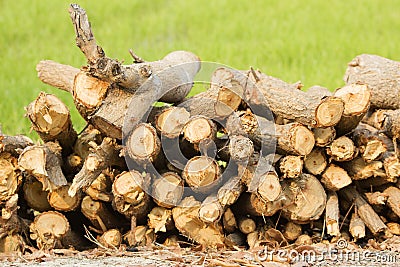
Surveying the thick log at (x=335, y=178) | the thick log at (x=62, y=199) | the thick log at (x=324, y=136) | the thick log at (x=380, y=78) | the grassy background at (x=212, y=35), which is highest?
the grassy background at (x=212, y=35)

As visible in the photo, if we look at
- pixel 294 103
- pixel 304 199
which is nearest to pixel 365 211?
pixel 304 199

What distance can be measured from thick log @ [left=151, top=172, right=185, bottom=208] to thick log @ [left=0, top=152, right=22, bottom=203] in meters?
0.78

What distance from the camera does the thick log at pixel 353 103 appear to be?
357cm

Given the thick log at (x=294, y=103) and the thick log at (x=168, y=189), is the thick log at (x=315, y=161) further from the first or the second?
the thick log at (x=168, y=189)

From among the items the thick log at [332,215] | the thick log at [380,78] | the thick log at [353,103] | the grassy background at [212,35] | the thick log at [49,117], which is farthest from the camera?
the grassy background at [212,35]

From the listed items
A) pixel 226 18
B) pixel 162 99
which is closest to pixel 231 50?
pixel 226 18

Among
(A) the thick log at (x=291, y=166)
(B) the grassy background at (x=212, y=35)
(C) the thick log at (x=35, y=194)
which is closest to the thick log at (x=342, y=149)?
(A) the thick log at (x=291, y=166)

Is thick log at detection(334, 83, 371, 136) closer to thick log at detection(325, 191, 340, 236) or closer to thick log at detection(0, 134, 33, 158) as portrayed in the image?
thick log at detection(325, 191, 340, 236)

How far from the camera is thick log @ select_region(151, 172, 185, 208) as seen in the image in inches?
137

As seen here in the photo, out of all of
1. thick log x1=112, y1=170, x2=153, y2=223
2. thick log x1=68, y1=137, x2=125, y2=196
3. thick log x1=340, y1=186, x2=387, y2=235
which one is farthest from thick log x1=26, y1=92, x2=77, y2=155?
thick log x1=340, y1=186, x2=387, y2=235

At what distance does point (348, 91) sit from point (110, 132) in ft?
4.39

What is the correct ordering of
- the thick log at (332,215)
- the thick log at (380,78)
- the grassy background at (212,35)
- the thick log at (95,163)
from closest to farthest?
1. the thick log at (95,163)
2. the thick log at (332,215)
3. the thick log at (380,78)
4. the grassy background at (212,35)

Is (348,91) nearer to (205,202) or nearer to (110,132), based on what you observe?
(205,202)

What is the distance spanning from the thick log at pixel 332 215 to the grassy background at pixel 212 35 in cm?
303
